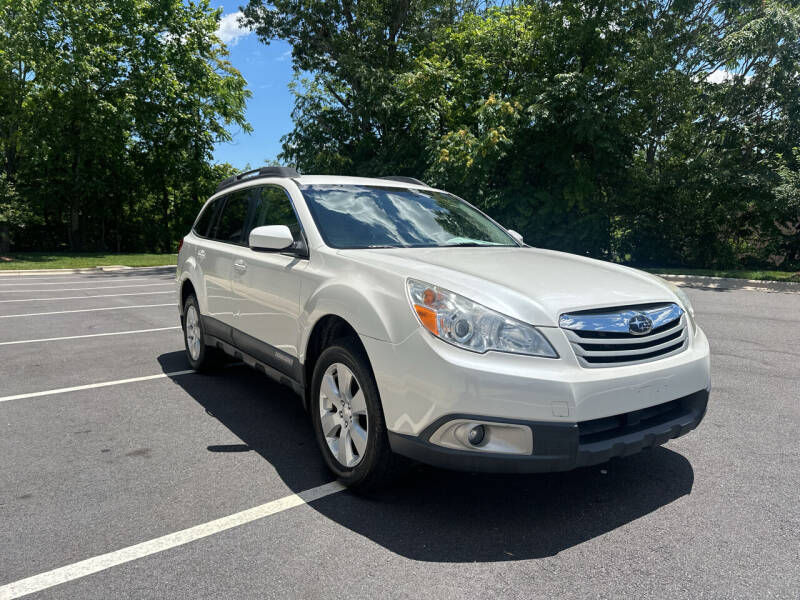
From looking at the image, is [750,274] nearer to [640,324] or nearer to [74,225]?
[640,324]

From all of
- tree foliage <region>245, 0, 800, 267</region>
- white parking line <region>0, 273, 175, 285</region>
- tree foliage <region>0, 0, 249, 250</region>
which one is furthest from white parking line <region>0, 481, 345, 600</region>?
tree foliage <region>0, 0, 249, 250</region>

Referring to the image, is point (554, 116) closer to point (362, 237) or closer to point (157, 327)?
point (157, 327)

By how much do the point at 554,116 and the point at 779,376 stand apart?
1291 cm

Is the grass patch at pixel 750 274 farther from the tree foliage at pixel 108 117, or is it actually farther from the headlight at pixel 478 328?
the tree foliage at pixel 108 117

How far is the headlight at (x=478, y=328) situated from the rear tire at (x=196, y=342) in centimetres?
340

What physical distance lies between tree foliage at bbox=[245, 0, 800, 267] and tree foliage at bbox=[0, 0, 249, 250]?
12.3 metres

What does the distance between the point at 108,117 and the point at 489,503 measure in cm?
3008

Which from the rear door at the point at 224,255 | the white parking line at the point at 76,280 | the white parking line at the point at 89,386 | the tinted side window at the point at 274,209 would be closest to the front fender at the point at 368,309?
the tinted side window at the point at 274,209

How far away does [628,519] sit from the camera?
3.04 m

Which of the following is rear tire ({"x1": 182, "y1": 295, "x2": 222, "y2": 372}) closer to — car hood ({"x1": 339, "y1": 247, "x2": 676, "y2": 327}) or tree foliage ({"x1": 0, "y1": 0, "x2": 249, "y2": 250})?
car hood ({"x1": 339, "y1": 247, "x2": 676, "y2": 327})

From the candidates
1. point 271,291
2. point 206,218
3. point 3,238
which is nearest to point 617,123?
point 206,218

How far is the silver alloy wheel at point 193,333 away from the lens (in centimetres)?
591

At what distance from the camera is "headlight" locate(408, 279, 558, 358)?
2793 millimetres

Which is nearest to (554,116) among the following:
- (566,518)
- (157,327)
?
(157,327)
